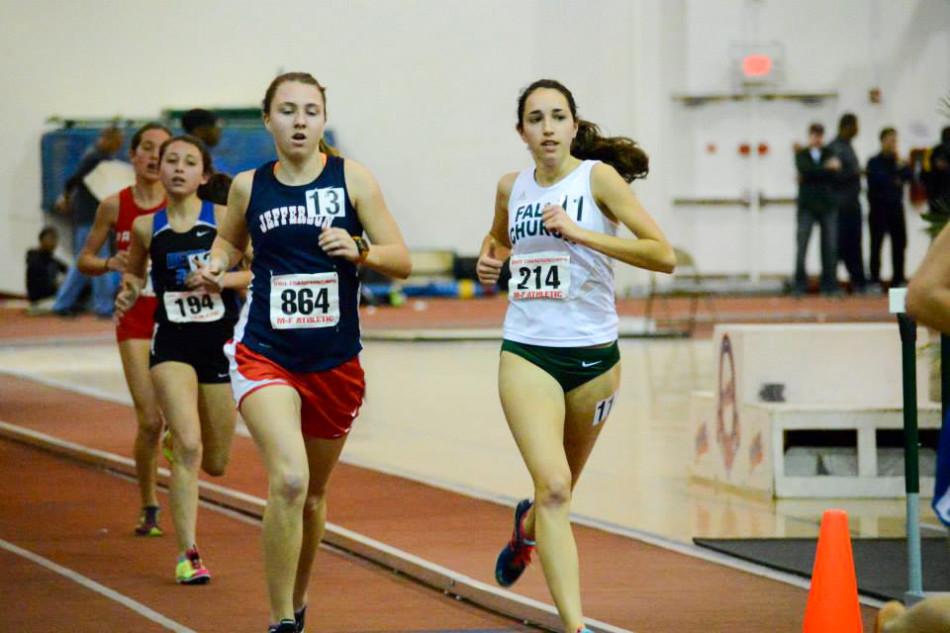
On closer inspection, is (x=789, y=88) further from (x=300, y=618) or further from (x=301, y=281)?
(x=300, y=618)

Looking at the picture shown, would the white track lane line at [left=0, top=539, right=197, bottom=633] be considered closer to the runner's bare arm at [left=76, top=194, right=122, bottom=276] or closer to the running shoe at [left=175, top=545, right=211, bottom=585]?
the running shoe at [left=175, top=545, right=211, bottom=585]

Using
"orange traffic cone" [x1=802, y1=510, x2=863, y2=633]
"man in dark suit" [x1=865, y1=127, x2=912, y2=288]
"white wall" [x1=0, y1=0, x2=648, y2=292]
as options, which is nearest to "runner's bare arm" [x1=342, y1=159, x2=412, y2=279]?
"orange traffic cone" [x1=802, y1=510, x2=863, y2=633]

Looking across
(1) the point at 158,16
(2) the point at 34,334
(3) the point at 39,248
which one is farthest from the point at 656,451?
(1) the point at 158,16

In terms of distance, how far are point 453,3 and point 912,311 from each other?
24131 mm

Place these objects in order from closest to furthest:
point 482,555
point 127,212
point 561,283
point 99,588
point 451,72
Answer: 1. point 561,283
2. point 99,588
3. point 482,555
4. point 127,212
5. point 451,72

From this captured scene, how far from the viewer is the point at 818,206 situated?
80.7ft

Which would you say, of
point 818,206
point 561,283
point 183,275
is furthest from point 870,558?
point 818,206

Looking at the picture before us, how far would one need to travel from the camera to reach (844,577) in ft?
18.4

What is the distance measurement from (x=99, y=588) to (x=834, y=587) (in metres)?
3.31

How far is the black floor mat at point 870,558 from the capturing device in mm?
6832

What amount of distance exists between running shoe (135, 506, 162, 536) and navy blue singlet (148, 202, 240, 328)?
4.42 feet

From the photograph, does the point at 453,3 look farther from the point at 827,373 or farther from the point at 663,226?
the point at 827,373

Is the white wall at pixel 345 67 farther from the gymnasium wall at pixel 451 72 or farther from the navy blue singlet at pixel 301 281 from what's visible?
the navy blue singlet at pixel 301 281

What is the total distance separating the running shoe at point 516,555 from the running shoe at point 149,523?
2614mm
